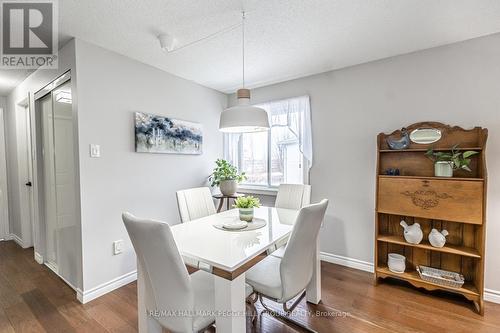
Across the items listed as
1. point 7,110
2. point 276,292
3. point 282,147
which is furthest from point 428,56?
point 7,110

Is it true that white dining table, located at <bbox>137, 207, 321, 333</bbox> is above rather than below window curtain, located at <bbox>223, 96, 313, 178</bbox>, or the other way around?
below

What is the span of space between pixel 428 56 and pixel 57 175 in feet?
12.9

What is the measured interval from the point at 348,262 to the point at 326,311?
96 cm

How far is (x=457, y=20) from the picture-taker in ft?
5.99

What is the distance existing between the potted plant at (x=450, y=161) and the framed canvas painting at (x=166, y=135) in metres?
2.62

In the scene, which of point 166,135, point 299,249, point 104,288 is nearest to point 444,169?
point 299,249

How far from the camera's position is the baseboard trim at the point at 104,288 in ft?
A: 6.86

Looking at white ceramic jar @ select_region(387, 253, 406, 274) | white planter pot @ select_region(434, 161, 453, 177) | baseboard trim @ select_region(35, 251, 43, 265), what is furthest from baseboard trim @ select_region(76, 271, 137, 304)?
white planter pot @ select_region(434, 161, 453, 177)

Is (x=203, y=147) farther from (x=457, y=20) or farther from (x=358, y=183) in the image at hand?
(x=457, y=20)

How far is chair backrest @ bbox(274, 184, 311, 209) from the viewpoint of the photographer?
255 cm

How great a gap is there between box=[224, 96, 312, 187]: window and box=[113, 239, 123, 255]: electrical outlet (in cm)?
186

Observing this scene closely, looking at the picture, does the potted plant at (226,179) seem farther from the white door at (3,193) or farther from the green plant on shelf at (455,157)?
the white door at (3,193)

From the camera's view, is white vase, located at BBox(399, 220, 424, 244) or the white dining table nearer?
the white dining table

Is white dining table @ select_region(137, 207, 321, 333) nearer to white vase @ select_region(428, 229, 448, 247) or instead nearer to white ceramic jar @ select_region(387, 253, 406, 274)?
white ceramic jar @ select_region(387, 253, 406, 274)
